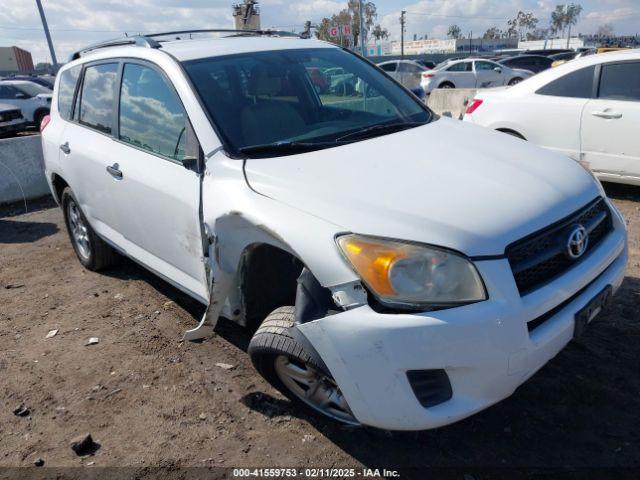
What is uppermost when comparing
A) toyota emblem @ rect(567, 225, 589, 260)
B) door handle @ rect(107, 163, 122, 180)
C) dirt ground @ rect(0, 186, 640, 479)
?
door handle @ rect(107, 163, 122, 180)

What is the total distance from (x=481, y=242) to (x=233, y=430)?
1.55 m

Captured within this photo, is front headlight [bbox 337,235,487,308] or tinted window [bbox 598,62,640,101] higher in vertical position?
tinted window [bbox 598,62,640,101]

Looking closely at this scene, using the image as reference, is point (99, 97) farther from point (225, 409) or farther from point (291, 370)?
point (291, 370)

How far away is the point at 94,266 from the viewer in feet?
15.5

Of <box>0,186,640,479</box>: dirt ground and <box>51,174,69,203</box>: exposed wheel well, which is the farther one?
<box>51,174,69,203</box>: exposed wheel well

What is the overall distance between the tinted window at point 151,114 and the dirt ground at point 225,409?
1287mm

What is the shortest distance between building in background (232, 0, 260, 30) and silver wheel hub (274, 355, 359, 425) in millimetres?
4752

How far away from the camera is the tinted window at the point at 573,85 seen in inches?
225

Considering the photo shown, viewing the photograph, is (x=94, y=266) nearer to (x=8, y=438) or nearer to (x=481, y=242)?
(x=8, y=438)

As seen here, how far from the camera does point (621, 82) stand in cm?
554

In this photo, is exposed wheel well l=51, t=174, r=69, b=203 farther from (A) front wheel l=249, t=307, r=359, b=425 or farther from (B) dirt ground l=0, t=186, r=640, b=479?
(A) front wheel l=249, t=307, r=359, b=425

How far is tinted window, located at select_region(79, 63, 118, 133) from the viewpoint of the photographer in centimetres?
371

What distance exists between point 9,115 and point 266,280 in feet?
42.2

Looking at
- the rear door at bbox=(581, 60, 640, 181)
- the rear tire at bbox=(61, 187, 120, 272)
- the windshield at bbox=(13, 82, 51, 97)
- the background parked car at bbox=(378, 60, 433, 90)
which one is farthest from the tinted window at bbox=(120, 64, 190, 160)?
the background parked car at bbox=(378, 60, 433, 90)
